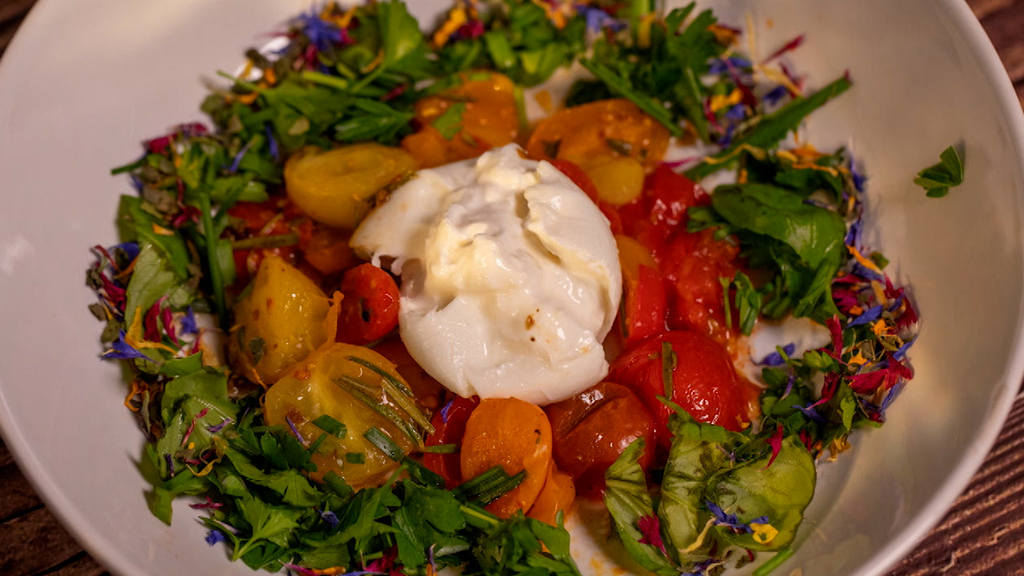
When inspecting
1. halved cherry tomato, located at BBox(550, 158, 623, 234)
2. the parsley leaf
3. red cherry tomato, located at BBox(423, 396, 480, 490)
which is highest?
the parsley leaf

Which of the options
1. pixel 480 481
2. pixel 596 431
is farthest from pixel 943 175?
pixel 480 481

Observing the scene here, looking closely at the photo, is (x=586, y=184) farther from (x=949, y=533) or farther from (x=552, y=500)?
(x=949, y=533)

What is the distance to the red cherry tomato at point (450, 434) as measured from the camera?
189cm

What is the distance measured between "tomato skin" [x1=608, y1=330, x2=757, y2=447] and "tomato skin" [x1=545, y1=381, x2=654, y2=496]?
41 mm

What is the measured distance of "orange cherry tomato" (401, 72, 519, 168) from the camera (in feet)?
7.58

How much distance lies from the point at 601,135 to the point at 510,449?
3.29 ft

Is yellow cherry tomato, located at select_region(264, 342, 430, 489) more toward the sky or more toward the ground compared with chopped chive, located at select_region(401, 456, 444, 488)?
more toward the sky

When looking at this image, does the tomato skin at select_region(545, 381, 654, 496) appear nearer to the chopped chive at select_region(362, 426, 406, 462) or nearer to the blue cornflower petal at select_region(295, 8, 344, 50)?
the chopped chive at select_region(362, 426, 406, 462)

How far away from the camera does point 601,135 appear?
2.40m

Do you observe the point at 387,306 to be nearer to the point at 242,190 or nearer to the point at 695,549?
the point at 242,190

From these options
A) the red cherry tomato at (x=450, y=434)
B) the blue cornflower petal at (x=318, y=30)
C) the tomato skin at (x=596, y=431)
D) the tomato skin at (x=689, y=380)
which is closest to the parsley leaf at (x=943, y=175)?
the tomato skin at (x=689, y=380)

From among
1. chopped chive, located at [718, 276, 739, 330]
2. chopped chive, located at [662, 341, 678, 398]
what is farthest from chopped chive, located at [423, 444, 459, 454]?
chopped chive, located at [718, 276, 739, 330]

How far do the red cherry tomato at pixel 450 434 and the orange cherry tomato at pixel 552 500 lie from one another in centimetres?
18

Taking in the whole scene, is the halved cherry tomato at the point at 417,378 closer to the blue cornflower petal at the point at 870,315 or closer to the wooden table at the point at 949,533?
the wooden table at the point at 949,533
